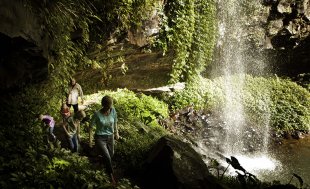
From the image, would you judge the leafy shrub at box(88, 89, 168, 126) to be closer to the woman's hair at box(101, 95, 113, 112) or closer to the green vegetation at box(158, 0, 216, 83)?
the green vegetation at box(158, 0, 216, 83)

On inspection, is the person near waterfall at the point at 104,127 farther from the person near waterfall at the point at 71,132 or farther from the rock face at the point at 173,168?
the person near waterfall at the point at 71,132

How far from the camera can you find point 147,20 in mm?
11219

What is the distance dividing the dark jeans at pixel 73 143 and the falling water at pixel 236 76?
683cm

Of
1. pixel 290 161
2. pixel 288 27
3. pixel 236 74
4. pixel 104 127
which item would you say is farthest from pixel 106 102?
pixel 236 74

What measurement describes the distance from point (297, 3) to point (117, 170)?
1209cm

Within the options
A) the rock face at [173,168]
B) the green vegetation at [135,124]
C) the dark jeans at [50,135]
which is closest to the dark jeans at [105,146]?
the rock face at [173,168]

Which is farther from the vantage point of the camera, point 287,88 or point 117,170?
point 287,88

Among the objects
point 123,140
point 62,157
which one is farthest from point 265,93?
point 62,157

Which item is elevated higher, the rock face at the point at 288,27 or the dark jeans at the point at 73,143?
the rock face at the point at 288,27

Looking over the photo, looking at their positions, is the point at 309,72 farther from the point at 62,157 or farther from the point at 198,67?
the point at 62,157

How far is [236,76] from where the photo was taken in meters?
17.3

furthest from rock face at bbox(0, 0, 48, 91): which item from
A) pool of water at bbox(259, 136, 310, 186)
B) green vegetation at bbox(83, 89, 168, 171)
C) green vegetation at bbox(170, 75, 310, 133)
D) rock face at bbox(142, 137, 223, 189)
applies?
green vegetation at bbox(170, 75, 310, 133)

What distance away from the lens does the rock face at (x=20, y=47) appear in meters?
5.58

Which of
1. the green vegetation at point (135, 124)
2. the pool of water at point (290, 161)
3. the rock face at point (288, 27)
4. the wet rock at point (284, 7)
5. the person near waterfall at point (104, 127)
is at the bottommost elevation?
the pool of water at point (290, 161)
